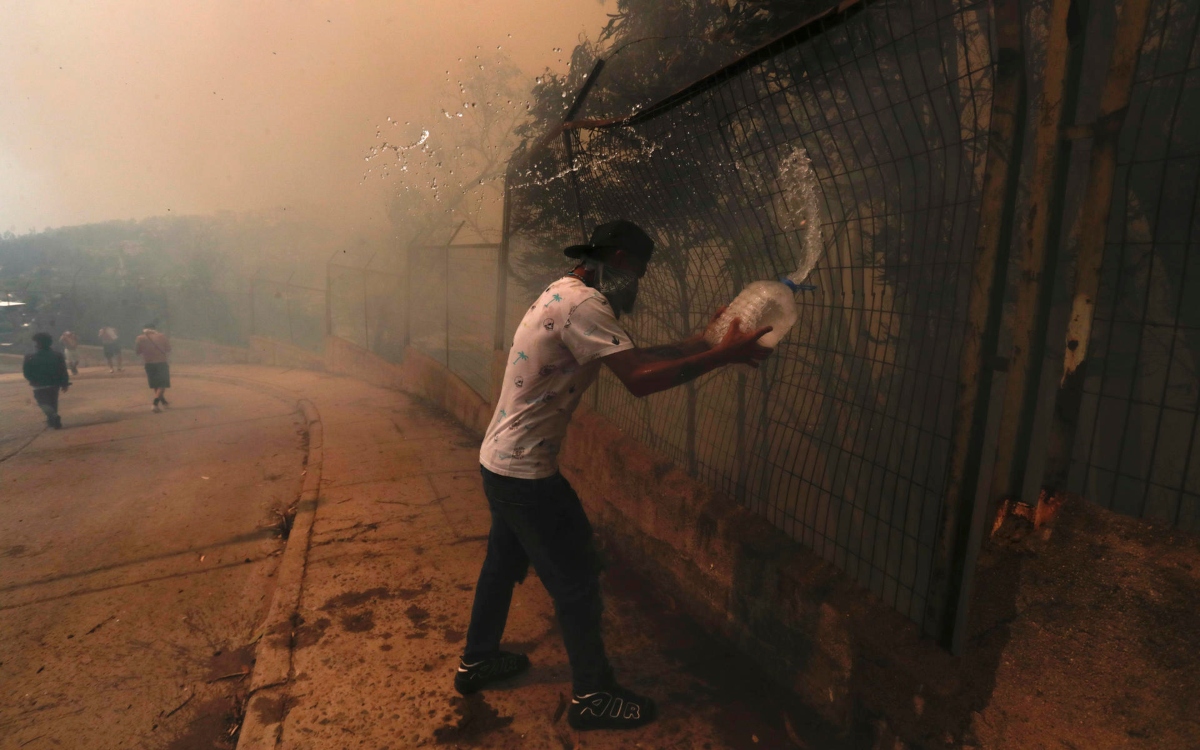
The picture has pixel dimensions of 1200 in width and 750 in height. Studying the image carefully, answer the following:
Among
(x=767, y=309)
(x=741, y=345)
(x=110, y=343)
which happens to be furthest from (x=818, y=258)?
(x=110, y=343)

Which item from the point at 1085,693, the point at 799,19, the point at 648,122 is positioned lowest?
the point at 1085,693

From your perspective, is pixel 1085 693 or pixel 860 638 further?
pixel 860 638

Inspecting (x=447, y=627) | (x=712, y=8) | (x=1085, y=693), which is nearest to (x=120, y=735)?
(x=447, y=627)

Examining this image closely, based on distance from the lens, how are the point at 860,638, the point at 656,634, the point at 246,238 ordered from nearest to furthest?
the point at 860,638, the point at 656,634, the point at 246,238

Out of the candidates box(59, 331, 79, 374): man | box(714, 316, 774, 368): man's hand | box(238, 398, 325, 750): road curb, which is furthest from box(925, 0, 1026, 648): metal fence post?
box(59, 331, 79, 374): man

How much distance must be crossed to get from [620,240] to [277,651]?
2296mm

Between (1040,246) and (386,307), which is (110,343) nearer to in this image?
(386,307)

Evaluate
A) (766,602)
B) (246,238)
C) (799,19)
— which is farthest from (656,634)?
(246,238)

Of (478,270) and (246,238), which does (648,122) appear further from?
(246,238)

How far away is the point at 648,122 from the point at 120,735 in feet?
11.0

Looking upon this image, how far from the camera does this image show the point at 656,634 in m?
3.00

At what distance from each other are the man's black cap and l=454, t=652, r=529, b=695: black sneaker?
160 centimetres

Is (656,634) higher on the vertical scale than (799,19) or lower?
lower

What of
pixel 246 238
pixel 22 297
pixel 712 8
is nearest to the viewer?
pixel 712 8
